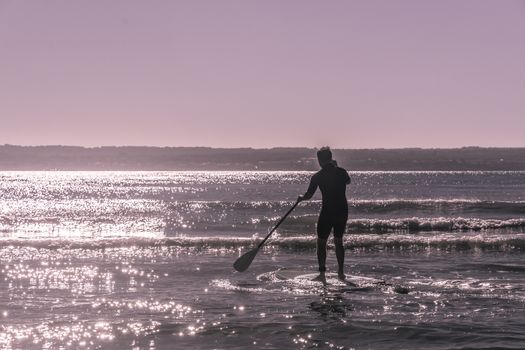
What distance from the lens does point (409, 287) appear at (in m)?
11.1

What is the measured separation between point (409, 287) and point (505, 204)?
1271 inches

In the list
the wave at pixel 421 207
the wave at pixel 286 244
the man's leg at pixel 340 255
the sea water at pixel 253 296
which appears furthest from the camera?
the wave at pixel 421 207

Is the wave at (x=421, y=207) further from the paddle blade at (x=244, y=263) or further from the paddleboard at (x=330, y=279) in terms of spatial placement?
the paddle blade at (x=244, y=263)

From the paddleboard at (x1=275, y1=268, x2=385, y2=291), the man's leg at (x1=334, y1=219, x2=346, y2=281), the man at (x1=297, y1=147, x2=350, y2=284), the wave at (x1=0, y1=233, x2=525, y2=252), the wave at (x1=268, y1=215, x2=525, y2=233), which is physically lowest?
the wave at (x1=268, y1=215, x2=525, y2=233)

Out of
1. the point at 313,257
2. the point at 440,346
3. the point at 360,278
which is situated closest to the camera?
the point at 440,346

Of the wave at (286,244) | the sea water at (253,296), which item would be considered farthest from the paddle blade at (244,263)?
the wave at (286,244)

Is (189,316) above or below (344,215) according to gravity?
below

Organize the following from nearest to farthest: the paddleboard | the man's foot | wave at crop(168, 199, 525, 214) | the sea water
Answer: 1. the sea water
2. the paddleboard
3. the man's foot
4. wave at crop(168, 199, 525, 214)

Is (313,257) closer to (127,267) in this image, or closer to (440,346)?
(127,267)

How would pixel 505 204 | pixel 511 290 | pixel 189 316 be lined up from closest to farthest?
pixel 189 316 < pixel 511 290 < pixel 505 204

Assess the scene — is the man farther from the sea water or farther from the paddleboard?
the sea water

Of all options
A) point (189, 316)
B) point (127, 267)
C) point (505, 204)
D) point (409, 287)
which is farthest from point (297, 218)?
point (189, 316)

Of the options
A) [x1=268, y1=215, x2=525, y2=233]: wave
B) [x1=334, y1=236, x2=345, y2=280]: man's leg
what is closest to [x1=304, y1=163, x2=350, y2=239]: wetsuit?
[x1=334, y1=236, x2=345, y2=280]: man's leg

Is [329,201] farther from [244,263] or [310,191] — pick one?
[244,263]
